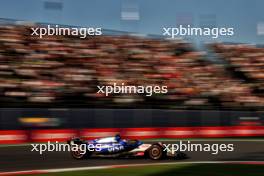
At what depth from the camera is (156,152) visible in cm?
1052

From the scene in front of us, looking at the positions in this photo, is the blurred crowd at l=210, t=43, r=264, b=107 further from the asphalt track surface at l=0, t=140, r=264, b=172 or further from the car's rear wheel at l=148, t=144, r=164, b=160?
the car's rear wheel at l=148, t=144, r=164, b=160

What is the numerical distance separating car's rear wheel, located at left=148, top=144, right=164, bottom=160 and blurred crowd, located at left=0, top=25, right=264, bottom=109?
4593 mm

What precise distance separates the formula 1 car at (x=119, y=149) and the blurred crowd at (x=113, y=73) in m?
3.79

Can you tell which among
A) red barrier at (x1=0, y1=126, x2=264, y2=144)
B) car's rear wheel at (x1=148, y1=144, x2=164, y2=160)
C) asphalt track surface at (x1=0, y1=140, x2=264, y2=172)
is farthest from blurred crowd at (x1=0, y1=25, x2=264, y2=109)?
car's rear wheel at (x1=148, y1=144, x2=164, y2=160)

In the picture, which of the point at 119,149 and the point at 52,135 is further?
the point at 52,135

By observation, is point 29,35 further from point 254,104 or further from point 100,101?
point 254,104

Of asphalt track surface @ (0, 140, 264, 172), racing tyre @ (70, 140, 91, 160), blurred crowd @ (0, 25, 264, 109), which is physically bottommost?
asphalt track surface @ (0, 140, 264, 172)

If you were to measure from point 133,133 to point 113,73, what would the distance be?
90.2 inches

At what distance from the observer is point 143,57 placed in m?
18.0

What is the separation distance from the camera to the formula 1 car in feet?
34.4

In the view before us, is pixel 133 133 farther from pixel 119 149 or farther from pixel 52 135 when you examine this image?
pixel 119 149

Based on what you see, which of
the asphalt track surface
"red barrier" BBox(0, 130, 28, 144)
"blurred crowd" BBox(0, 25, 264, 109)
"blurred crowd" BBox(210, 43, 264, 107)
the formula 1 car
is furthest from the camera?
"blurred crowd" BBox(210, 43, 264, 107)

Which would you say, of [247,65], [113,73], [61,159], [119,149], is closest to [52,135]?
[61,159]

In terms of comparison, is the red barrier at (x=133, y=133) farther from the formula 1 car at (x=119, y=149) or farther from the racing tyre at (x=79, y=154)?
the formula 1 car at (x=119, y=149)
